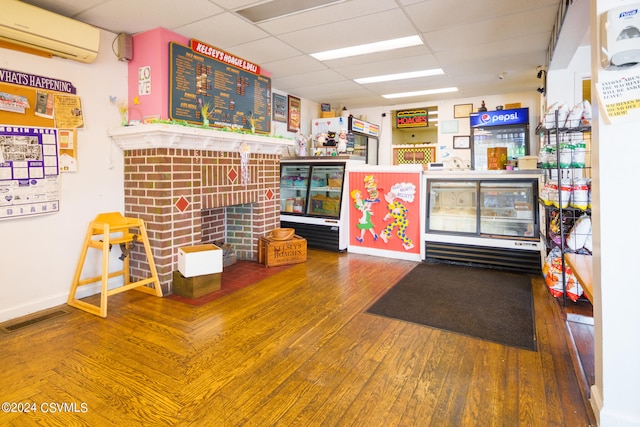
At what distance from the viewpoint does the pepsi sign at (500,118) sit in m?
5.60

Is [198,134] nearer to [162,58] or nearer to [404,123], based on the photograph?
[162,58]

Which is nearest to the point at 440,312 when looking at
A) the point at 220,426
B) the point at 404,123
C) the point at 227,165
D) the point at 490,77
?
the point at 220,426

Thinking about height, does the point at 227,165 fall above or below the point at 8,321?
above

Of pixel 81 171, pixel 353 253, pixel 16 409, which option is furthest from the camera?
pixel 353 253

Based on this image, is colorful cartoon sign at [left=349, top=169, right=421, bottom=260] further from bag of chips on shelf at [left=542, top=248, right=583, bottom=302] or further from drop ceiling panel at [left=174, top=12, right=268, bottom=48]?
drop ceiling panel at [left=174, top=12, right=268, bottom=48]

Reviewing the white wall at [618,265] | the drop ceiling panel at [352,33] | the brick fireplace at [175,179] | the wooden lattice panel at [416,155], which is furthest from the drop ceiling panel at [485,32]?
the wooden lattice panel at [416,155]

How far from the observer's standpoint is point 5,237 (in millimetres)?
2783

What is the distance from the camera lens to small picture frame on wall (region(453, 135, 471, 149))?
254 inches

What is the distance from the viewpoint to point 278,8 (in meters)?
3.10

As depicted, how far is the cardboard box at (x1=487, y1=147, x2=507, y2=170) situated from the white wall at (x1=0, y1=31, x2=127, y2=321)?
5398 mm

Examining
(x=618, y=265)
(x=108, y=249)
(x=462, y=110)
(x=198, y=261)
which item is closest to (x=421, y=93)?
(x=462, y=110)

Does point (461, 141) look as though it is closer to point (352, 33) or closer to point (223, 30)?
point (352, 33)

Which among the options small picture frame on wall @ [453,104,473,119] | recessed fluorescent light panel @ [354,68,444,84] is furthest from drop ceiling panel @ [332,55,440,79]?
small picture frame on wall @ [453,104,473,119]

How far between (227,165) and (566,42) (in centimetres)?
362
